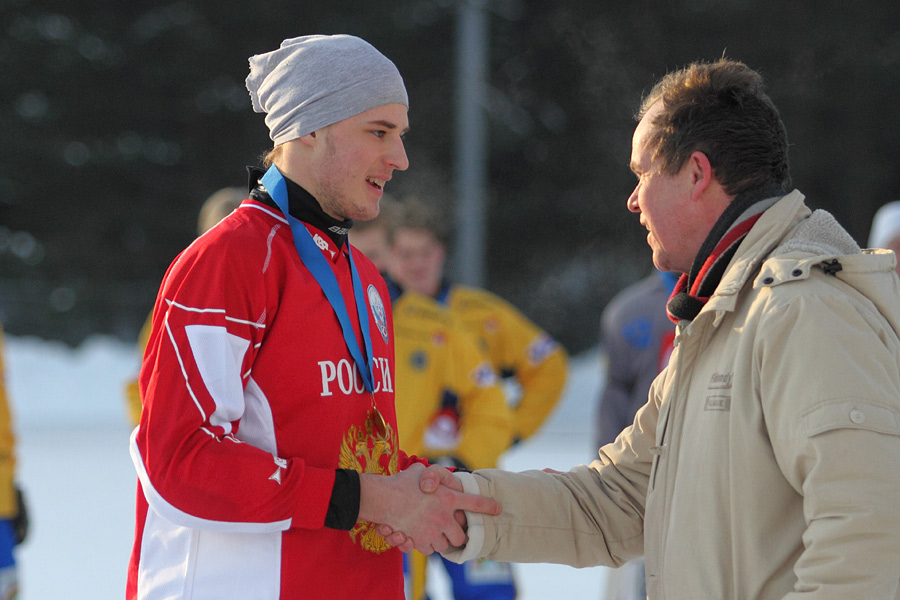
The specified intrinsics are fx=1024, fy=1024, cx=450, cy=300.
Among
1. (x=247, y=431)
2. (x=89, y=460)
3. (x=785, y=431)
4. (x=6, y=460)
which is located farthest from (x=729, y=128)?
(x=89, y=460)

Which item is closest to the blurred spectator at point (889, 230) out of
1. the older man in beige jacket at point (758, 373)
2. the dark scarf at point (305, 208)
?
the older man in beige jacket at point (758, 373)

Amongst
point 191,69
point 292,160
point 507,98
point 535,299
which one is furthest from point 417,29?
point 292,160

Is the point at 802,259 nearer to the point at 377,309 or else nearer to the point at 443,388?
the point at 377,309

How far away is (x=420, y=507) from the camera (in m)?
2.48

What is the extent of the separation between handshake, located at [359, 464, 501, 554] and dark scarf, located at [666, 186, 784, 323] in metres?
0.75

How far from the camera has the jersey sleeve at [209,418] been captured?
6.65 ft

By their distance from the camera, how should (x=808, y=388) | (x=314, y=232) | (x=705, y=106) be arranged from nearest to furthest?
(x=808, y=388), (x=705, y=106), (x=314, y=232)

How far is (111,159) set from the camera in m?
19.3

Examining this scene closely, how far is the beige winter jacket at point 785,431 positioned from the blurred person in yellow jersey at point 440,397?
1.97 meters

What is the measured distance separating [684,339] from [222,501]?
101 centimetres

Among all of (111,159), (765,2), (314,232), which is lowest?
(314,232)

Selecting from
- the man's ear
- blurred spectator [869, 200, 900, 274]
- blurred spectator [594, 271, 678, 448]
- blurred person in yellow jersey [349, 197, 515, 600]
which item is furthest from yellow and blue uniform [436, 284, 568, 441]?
the man's ear

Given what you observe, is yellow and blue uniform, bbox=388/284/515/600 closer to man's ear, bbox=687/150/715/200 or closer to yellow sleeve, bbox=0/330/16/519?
yellow sleeve, bbox=0/330/16/519

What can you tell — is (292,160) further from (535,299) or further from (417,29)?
(417,29)
